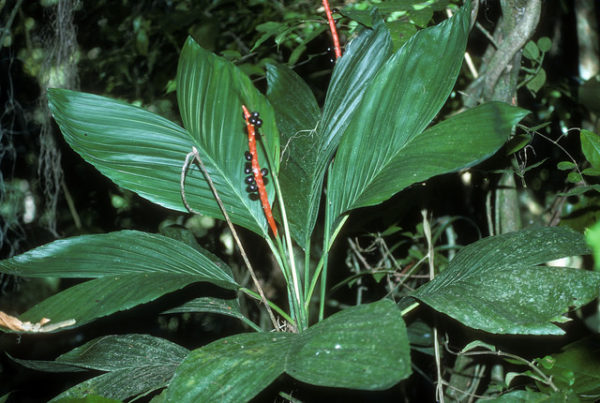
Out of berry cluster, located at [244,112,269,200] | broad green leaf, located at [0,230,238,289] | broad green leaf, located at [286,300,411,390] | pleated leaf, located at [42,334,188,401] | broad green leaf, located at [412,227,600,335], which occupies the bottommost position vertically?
pleated leaf, located at [42,334,188,401]

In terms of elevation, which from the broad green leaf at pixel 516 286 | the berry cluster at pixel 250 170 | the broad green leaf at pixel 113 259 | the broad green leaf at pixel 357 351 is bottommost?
the broad green leaf at pixel 516 286

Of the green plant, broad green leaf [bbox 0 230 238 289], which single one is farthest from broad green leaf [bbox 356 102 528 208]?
broad green leaf [bbox 0 230 238 289]

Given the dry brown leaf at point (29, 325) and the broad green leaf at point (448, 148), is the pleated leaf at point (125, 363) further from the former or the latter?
the broad green leaf at point (448, 148)

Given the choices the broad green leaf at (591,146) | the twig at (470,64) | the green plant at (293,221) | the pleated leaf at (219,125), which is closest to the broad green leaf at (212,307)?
the green plant at (293,221)

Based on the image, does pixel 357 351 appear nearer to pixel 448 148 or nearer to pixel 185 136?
pixel 448 148

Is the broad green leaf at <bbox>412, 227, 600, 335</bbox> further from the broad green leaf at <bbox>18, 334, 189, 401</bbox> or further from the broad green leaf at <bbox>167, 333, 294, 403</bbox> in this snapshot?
the broad green leaf at <bbox>18, 334, 189, 401</bbox>

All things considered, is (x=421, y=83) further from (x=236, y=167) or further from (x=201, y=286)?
(x=201, y=286)

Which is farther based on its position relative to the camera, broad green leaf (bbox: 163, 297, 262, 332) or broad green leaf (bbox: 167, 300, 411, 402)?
broad green leaf (bbox: 163, 297, 262, 332)
